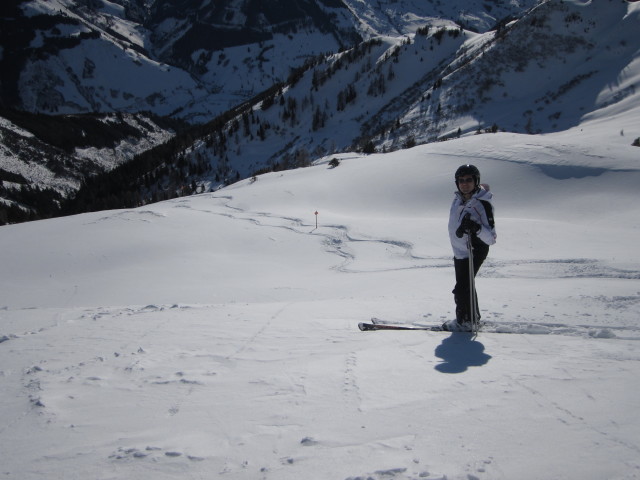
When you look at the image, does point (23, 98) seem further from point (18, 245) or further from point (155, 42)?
point (18, 245)

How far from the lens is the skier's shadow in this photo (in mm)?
3570

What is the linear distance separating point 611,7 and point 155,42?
7991 inches

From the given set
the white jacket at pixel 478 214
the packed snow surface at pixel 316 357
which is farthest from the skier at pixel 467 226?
the packed snow surface at pixel 316 357

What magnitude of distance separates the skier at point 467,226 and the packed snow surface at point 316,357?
0.40 meters

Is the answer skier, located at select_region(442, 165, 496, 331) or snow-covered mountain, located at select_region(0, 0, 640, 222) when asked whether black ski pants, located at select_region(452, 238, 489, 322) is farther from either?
snow-covered mountain, located at select_region(0, 0, 640, 222)

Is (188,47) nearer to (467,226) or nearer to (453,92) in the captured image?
(453,92)

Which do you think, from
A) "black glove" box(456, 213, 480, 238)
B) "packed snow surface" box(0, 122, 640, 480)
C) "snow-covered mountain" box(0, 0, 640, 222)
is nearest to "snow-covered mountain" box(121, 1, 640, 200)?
"snow-covered mountain" box(0, 0, 640, 222)

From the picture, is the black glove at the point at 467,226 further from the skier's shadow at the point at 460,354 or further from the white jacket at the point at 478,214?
the skier's shadow at the point at 460,354

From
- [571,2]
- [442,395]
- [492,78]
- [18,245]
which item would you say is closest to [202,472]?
[442,395]

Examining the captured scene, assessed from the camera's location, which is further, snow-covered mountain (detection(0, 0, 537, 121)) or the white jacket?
snow-covered mountain (detection(0, 0, 537, 121))

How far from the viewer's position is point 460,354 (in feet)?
12.9

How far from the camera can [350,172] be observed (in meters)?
18.3

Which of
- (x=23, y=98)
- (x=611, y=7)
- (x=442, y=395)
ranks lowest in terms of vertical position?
(x=442, y=395)

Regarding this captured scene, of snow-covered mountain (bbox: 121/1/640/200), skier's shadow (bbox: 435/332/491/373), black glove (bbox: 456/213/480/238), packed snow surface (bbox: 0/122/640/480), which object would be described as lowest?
skier's shadow (bbox: 435/332/491/373)
